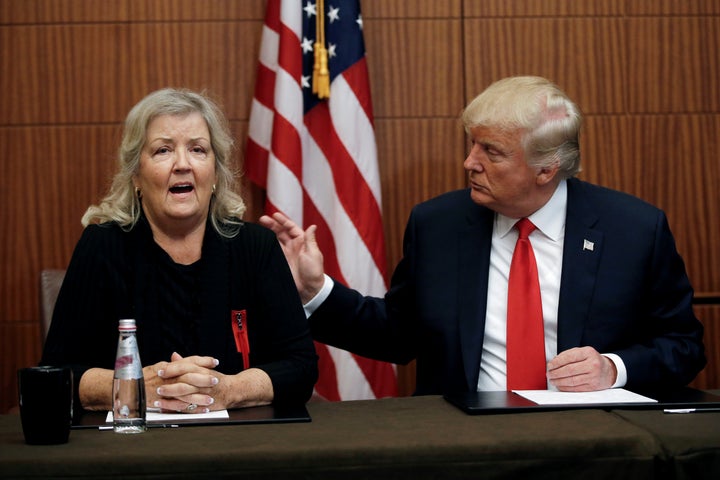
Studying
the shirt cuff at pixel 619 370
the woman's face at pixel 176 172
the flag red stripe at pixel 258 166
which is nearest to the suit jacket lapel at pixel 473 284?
the shirt cuff at pixel 619 370

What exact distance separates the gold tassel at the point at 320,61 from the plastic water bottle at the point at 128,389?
234cm

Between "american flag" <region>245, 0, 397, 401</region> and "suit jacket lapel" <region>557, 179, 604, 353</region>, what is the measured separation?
1404 millimetres

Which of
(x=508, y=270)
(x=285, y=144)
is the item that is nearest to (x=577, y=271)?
(x=508, y=270)

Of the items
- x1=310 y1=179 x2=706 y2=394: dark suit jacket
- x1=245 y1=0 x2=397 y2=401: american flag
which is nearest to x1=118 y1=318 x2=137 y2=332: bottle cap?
x1=310 y1=179 x2=706 y2=394: dark suit jacket

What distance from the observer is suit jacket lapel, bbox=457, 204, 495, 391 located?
8.78ft

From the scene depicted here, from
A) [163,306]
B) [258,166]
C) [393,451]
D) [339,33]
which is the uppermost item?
[339,33]

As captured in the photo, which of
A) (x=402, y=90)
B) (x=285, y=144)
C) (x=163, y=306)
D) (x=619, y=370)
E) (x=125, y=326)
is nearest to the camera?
(x=125, y=326)

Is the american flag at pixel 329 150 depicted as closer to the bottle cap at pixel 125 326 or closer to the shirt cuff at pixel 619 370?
the shirt cuff at pixel 619 370

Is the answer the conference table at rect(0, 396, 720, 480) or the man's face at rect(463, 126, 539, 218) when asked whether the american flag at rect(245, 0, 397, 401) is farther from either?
the conference table at rect(0, 396, 720, 480)

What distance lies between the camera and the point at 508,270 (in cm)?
277

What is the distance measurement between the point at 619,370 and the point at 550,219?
56 centimetres

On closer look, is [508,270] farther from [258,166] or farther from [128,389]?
[258,166]

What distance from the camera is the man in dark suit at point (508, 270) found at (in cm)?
268

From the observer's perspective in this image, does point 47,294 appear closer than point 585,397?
No
